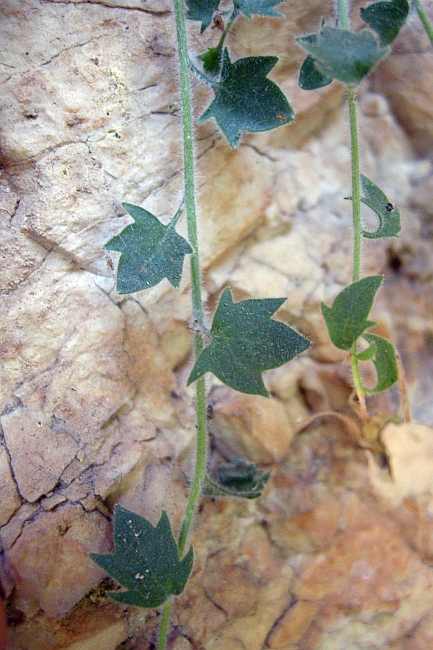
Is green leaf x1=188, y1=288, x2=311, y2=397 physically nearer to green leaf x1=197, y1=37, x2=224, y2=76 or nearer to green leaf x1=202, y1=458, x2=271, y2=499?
green leaf x1=202, y1=458, x2=271, y2=499

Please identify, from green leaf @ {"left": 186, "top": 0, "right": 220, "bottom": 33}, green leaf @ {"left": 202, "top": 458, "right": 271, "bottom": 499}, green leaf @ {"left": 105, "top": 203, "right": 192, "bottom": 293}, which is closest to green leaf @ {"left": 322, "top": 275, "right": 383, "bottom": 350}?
green leaf @ {"left": 105, "top": 203, "right": 192, "bottom": 293}

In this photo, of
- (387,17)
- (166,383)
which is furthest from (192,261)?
(387,17)

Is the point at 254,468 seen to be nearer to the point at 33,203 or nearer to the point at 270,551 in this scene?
the point at 270,551

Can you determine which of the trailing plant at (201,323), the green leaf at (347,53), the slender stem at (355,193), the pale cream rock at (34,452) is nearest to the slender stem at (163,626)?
the trailing plant at (201,323)

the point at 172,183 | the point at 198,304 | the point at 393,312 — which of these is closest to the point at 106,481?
the point at 198,304

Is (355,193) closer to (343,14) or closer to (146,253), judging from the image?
(343,14)
